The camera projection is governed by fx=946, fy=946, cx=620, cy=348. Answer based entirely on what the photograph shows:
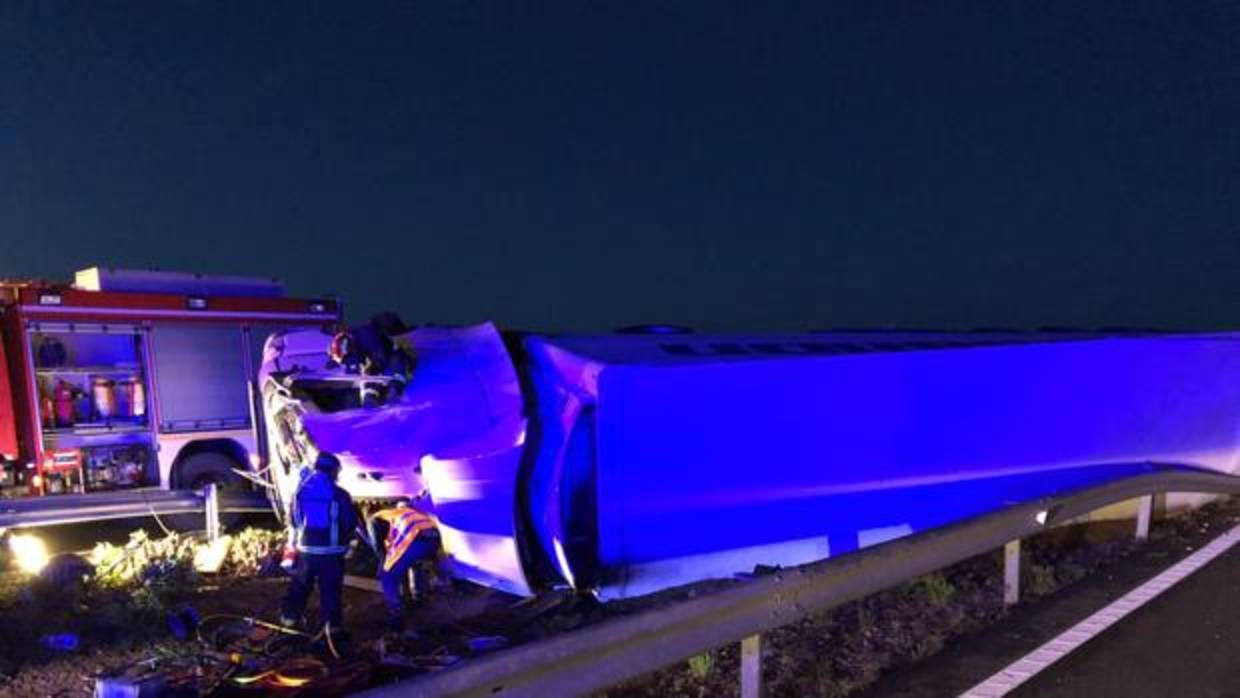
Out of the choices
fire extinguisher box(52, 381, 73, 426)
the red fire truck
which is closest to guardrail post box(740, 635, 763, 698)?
the red fire truck

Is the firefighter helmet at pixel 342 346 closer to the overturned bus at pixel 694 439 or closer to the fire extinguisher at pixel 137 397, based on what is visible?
the overturned bus at pixel 694 439

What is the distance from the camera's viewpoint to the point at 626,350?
606cm

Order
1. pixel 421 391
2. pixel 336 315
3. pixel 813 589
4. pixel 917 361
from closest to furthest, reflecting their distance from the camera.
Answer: pixel 813 589, pixel 421 391, pixel 917 361, pixel 336 315

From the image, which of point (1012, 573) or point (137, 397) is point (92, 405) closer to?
point (137, 397)

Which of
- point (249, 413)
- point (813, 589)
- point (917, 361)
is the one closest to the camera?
point (813, 589)

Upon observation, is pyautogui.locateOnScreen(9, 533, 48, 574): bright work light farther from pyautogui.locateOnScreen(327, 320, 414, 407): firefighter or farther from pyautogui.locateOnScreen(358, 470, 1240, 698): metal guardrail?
pyautogui.locateOnScreen(358, 470, 1240, 698): metal guardrail

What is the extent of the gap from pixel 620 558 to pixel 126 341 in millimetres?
8333

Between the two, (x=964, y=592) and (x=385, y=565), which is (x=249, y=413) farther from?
(x=964, y=592)

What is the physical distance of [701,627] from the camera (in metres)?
3.71

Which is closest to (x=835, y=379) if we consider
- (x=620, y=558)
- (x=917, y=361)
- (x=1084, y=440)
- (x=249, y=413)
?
(x=917, y=361)

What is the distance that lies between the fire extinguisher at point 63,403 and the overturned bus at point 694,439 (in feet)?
11.7

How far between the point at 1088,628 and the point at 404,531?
406cm

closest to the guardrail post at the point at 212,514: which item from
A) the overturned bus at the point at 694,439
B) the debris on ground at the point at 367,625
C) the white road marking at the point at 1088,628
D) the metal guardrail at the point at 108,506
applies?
the metal guardrail at the point at 108,506

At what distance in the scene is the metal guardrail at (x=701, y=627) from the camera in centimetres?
312
